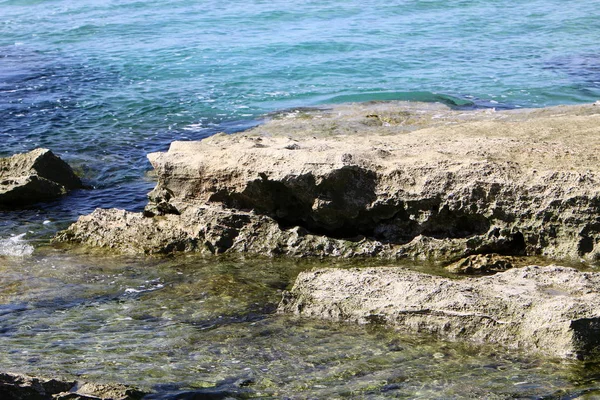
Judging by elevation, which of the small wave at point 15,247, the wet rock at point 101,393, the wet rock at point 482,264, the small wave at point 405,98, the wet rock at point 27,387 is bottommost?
the small wave at point 15,247

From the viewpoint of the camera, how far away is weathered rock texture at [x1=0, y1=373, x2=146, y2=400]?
4992 mm

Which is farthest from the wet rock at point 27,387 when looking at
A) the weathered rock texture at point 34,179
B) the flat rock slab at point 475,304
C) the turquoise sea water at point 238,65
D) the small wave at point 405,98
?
the small wave at point 405,98

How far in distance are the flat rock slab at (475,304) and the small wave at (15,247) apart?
3.85 m

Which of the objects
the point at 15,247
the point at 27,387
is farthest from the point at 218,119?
the point at 27,387

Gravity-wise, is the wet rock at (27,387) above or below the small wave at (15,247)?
above

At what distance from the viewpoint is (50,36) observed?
26.1 meters

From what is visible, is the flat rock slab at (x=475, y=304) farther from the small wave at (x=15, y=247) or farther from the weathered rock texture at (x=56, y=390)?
the small wave at (x=15, y=247)

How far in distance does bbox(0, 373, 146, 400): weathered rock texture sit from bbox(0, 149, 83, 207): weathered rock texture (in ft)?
21.9

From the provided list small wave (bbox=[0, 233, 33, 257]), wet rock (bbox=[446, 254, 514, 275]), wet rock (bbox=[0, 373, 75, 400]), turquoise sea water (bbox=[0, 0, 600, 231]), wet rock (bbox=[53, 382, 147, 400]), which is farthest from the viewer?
turquoise sea water (bbox=[0, 0, 600, 231])

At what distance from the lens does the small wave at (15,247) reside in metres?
9.51

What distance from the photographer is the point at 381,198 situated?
834 cm

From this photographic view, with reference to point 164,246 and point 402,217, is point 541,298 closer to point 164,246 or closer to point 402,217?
point 402,217

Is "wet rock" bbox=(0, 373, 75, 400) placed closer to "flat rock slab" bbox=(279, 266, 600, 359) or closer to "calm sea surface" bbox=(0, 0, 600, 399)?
"calm sea surface" bbox=(0, 0, 600, 399)

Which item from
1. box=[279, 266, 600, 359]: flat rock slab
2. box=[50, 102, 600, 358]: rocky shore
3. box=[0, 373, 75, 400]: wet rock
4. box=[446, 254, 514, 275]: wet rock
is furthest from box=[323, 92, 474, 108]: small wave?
box=[0, 373, 75, 400]: wet rock
